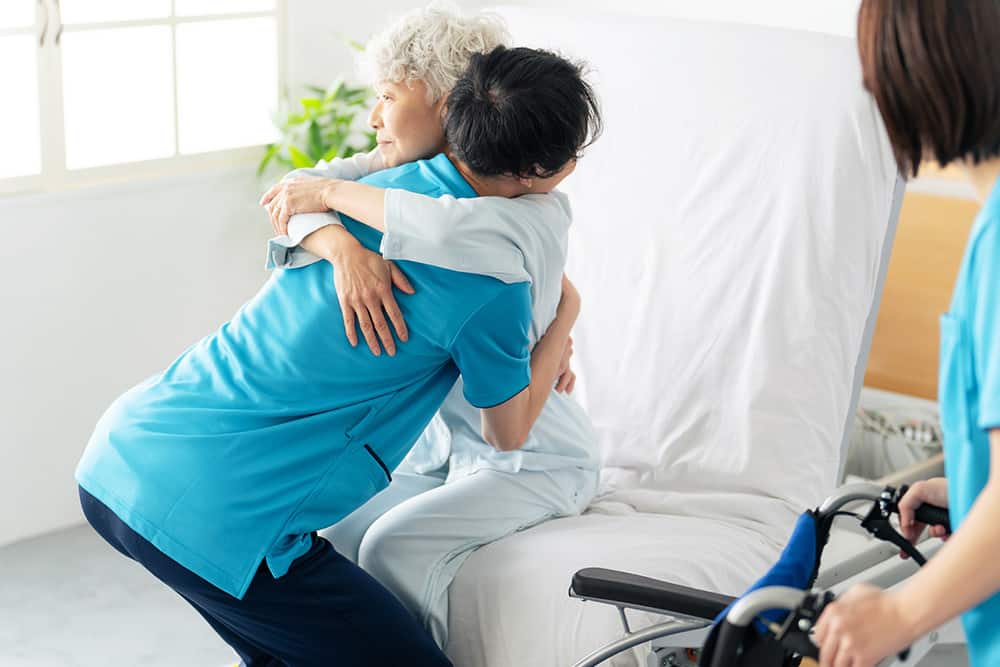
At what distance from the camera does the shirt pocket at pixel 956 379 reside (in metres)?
1.04

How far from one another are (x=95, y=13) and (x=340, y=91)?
610 mm

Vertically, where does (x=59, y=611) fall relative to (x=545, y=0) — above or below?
below

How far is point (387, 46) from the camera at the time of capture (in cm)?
156

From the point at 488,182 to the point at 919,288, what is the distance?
1.67m

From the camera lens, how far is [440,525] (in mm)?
1685

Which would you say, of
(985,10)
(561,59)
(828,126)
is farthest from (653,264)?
(985,10)

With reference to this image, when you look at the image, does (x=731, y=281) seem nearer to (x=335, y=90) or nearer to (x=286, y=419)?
(x=286, y=419)

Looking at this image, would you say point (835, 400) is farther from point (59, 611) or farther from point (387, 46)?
point (59, 611)

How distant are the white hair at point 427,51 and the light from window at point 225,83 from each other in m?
1.66

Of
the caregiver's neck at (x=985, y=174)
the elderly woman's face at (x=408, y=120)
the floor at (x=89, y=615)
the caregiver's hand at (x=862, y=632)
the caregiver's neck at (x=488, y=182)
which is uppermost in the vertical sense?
the caregiver's neck at (x=985, y=174)

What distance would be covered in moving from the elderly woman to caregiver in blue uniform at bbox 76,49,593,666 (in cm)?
4

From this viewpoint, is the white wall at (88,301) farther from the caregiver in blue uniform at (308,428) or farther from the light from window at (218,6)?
the caregiver in blue uniform at (308,428)

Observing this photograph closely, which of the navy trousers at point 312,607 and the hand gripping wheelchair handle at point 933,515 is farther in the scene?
the navy trousers at point 312,607

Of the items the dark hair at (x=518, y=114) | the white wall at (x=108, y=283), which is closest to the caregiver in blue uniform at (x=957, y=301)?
the dark hair at (x=518, y=114)
